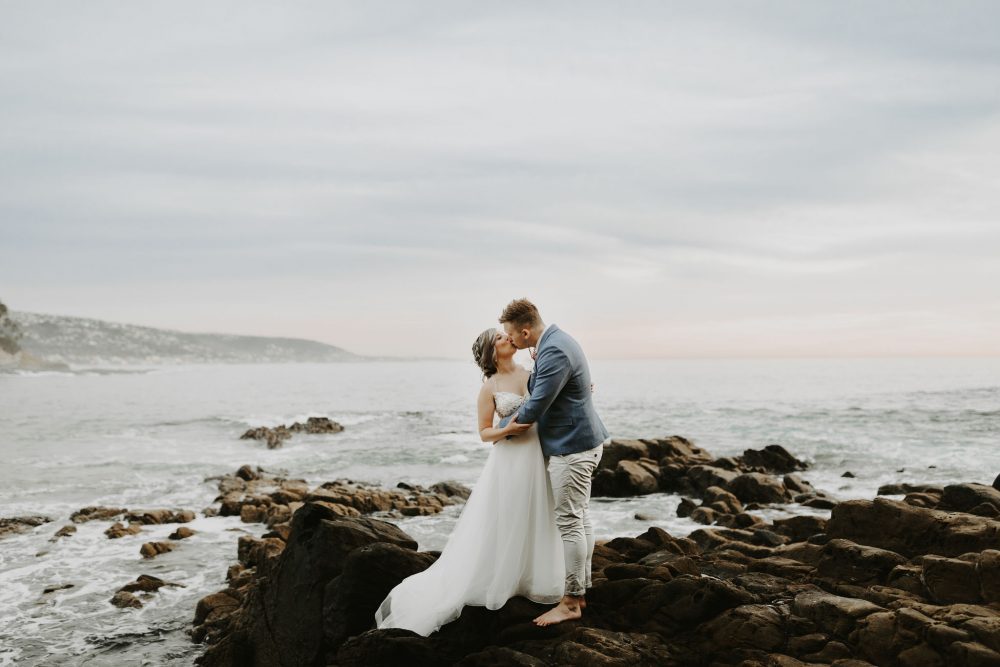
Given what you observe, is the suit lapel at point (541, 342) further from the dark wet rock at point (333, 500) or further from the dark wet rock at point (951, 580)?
the dark wet rock at point (333, 500)

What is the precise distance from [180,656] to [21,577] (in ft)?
19.7

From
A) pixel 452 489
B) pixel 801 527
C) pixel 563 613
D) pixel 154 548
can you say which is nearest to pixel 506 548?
pixel 563 613

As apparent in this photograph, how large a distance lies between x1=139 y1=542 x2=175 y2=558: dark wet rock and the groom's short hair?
11545mm

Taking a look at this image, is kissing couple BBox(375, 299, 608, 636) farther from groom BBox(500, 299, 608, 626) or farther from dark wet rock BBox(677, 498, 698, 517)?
dark wet rock BBox(677, 498, 698, 517)

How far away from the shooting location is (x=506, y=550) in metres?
6.80

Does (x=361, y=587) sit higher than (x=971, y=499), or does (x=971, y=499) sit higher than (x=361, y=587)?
(x=971, y=499)

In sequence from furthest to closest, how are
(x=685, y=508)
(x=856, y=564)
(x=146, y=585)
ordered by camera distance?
(x=685, y=508), (x=146, y=585), (x=856, y=564)

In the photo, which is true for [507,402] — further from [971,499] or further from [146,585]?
[971,499]

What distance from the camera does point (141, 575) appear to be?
12.6 metres

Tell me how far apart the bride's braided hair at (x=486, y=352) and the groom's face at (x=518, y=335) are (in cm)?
25

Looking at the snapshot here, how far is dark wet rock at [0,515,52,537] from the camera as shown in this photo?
1697 cm

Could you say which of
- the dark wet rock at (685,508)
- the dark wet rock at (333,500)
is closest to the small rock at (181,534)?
the dark wet rock at (333,500)

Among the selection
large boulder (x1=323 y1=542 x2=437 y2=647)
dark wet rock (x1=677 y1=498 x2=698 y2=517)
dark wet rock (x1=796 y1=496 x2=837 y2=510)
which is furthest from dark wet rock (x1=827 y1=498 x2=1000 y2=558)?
dark wet rock (x1=796 y1=496 x2=837 y2=510)

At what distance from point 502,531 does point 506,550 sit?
0.60ft
